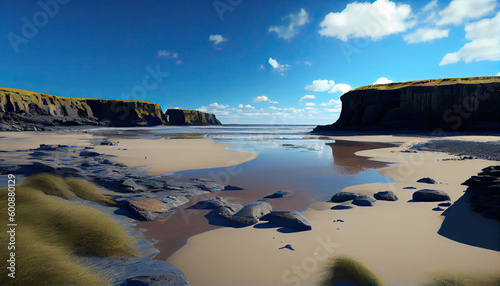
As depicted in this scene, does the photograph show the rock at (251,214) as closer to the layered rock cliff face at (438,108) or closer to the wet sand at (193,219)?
the wet sand at (193,219)

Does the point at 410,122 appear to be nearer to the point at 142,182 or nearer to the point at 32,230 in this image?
the point at 142,182

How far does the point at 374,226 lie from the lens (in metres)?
4.32

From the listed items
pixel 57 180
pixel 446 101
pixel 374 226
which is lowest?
pixel 374 226

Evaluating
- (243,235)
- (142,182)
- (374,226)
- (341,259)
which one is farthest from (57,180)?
(374,226)

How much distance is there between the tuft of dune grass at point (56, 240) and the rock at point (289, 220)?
101 inches

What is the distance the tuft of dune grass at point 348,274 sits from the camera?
108 inches

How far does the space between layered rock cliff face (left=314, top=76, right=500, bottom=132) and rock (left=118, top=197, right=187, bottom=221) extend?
5229cm

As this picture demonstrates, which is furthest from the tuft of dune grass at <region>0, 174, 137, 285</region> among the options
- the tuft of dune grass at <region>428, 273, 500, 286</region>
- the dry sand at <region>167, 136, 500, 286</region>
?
the tuft of dune grass at <region>428, 273, 500, 286</region>

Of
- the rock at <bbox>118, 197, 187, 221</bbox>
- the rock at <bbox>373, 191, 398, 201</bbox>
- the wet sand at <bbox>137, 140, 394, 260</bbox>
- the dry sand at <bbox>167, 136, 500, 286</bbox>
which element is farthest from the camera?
the rock at <bbox>373, 191, 398, 201</bbox>

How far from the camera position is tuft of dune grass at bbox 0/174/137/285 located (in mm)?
2449

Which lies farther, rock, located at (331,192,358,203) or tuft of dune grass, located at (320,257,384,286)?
rock, located at (331,192,358,203)

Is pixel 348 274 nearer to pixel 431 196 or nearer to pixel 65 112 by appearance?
pixel 431 196

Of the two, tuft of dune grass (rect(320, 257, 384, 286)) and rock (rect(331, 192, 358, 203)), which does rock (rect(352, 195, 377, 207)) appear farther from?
tuft of dune grass (rect(320, 257, 384, 286))

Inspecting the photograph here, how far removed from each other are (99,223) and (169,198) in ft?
6.74
